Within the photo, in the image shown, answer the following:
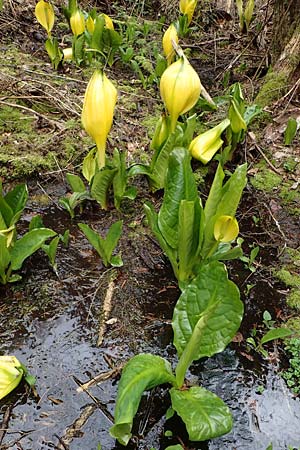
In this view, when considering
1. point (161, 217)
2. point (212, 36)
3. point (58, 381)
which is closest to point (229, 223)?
point (161, 217)

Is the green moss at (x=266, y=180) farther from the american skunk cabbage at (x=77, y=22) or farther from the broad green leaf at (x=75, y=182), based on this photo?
the american skunk cabbage at (x=77, y=22)

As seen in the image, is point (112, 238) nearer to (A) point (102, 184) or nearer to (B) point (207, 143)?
(A) point (102, 184)

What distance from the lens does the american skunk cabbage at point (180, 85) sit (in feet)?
5.72

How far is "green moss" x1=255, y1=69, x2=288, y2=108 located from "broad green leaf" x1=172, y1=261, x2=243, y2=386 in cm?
188

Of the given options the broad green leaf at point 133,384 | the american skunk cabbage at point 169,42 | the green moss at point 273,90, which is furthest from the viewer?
the green moss at point 273,90

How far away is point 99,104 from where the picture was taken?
1686 mm

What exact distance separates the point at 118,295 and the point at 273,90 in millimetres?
1816

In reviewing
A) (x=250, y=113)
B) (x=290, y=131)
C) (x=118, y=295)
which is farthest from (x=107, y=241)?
(x=290, y=131)

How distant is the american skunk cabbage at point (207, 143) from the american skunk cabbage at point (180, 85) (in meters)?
0.28

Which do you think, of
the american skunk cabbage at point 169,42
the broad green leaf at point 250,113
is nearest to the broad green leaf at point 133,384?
the broad green leaf at point 250,113

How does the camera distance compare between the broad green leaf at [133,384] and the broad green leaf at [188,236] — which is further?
the broad green leaf at [188,236]

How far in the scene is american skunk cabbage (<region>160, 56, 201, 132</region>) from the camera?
1.74m

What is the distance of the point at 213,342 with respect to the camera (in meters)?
A: 1.28

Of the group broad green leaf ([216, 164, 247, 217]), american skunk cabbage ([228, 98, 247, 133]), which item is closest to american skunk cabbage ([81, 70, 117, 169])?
broad green leaf ([216, 164, 247, 217])
